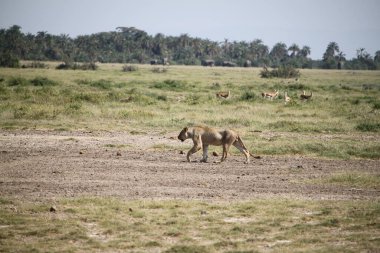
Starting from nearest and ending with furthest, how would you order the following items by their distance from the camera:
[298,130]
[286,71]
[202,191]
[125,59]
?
1. [202,191]
2. [298,130]
3. [286,71]
4. [125,59]

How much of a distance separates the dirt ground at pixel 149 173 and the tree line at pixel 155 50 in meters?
87.2

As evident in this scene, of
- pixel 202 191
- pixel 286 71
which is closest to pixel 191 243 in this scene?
pixel 202 191

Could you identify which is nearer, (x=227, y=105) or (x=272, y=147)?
(x=272, y=147)

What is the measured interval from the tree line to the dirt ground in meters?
87.2

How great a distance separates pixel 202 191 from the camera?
13.3m

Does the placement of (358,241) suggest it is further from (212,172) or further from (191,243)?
(212,172)

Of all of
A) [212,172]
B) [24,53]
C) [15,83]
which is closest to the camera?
[212,172]

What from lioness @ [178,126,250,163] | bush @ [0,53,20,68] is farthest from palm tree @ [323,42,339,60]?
lioness @ [178,126,250,163]

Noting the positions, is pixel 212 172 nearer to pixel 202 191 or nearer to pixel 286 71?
pixel 202 191

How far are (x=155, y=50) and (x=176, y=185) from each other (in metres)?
143

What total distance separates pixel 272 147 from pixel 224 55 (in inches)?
5681

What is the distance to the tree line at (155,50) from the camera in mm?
116925

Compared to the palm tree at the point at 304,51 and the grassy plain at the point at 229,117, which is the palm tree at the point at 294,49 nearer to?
the palm tree at the point at 304,51

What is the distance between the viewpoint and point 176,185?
1388 centimetres
